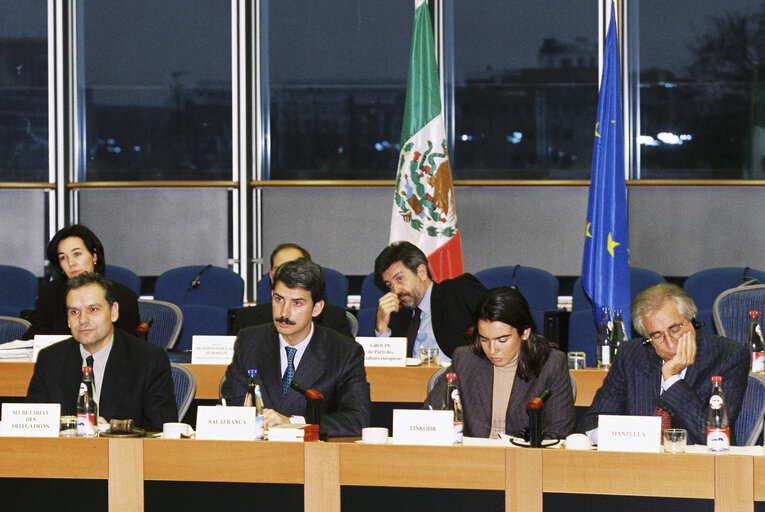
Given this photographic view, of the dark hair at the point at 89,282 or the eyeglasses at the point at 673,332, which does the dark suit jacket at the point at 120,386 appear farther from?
the eyeglasses at the point at 673,332

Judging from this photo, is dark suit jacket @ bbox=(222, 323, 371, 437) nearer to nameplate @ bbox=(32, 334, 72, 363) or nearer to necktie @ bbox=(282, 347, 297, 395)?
necktie @ bbox=(282, 347, 297, 395)

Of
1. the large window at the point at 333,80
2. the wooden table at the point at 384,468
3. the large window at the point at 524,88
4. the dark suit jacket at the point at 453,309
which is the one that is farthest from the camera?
the large window at the point at 333,80

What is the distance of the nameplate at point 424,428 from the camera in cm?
291

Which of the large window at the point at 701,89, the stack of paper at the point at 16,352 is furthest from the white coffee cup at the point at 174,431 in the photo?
the large window at the point at 701,89

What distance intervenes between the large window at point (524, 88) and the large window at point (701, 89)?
0.46 m

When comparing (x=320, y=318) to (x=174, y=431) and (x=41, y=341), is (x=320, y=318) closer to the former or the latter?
(x=41, y=341)

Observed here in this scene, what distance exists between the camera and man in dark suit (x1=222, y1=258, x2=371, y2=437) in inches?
143

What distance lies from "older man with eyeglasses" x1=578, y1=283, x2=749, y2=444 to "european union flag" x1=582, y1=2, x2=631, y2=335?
2.36 meters

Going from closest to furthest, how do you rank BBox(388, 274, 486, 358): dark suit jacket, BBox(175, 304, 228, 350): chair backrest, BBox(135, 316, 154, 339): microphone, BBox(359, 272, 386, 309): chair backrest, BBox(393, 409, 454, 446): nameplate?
BBox(393, 409, 454, 446): nameplate, BBox(135, 316, 154, 339): microphone, BBox(388, 274, 486, 358): dark suit jacket, BBox(175, 304, 228, 350): chair backrest, BBox(359, 272, 386, 309): chair backrest

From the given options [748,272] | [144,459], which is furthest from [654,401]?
[748,272]

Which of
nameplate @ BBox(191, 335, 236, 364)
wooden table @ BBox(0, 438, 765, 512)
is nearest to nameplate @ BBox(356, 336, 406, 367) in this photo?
nameplate @ BBox(191, 335, 236, 364)

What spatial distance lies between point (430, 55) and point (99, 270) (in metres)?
3.06

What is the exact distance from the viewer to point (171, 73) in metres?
8.54

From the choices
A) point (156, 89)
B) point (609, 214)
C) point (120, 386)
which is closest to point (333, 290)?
point (609, 214)
